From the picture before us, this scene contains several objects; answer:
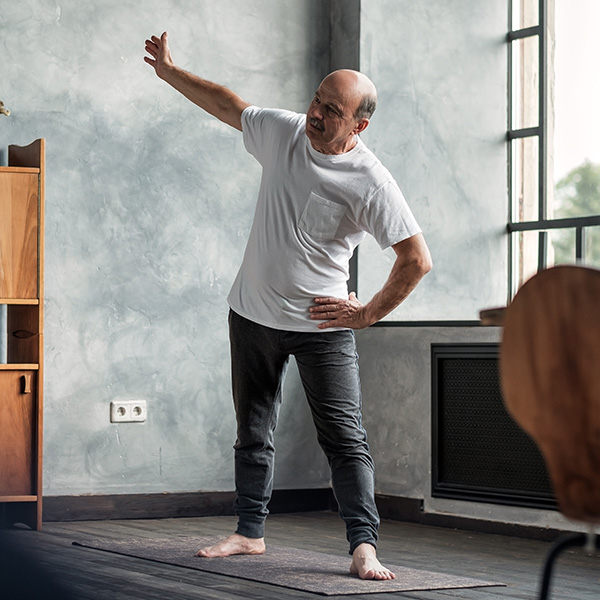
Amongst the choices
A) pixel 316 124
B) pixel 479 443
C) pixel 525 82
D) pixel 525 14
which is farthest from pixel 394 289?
pixel 525 14

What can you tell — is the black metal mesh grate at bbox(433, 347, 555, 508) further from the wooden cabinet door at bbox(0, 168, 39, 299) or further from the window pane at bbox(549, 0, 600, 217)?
the wooden cabinet door at bbox(0, 168, 39, 299)

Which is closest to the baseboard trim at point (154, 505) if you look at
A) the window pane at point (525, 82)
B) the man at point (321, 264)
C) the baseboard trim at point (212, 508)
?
the baseboard trim at point (212, 508)

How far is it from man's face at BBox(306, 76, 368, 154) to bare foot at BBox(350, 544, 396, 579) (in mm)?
1138

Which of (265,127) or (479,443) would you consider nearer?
(265,127)

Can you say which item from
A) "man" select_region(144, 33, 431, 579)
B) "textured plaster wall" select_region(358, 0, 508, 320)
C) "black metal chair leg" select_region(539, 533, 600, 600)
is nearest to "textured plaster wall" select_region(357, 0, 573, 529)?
"textured plaster wall" select_region(358, 0, 508, 320)

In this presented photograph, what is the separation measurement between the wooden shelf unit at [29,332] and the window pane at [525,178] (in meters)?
2.11

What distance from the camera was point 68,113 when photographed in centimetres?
439

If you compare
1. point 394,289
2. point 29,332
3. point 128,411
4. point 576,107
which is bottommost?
point 128,411

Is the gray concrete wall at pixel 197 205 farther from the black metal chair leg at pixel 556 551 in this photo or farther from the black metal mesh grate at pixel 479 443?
the black metal chair leg at pixel 556 551

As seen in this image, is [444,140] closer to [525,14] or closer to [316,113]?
[525,14]

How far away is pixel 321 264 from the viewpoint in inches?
125

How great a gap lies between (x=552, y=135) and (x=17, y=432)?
2536mm

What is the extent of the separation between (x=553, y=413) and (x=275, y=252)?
1963 mm

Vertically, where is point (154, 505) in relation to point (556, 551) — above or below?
below
